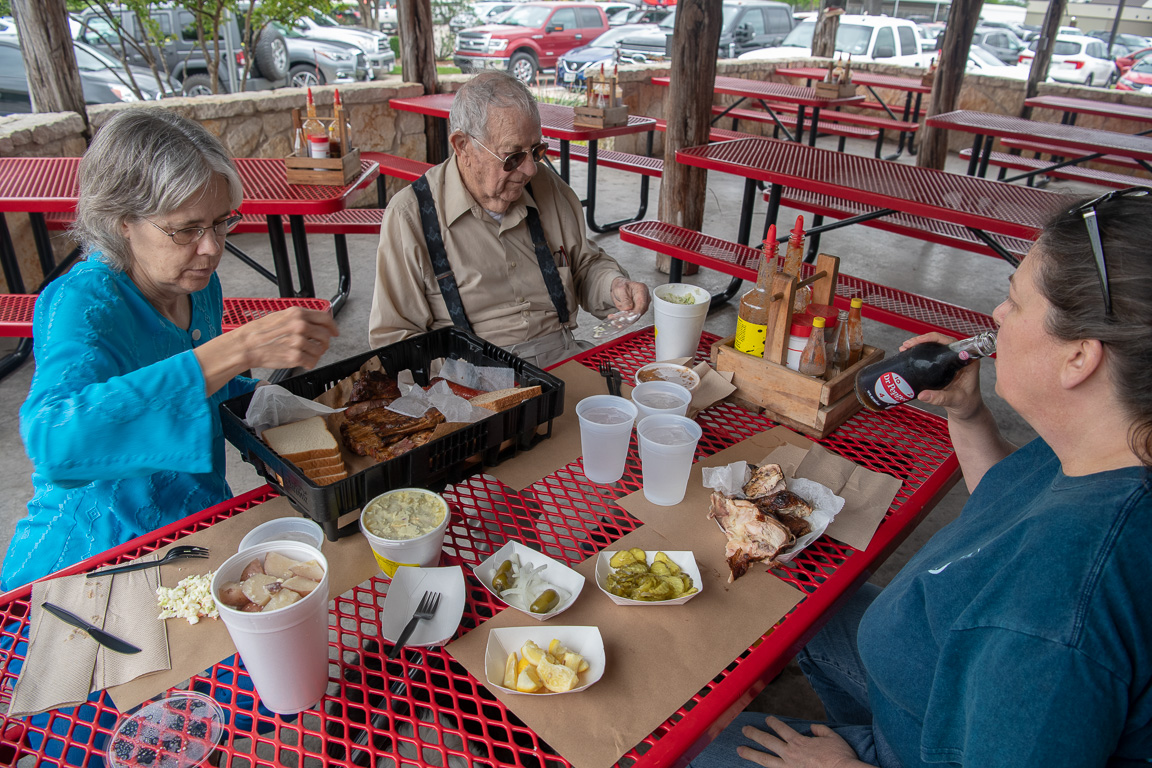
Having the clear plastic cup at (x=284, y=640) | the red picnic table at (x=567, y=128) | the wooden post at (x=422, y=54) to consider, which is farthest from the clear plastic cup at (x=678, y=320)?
the wooden post at (x=422, y=54)

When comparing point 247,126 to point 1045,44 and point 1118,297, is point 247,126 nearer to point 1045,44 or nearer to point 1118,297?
point 1118,297

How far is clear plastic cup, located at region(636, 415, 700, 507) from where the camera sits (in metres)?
1.46

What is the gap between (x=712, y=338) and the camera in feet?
7.75

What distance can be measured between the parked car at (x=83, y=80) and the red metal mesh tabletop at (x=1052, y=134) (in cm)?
728

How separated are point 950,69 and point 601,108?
412 cm

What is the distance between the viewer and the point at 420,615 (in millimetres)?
1186

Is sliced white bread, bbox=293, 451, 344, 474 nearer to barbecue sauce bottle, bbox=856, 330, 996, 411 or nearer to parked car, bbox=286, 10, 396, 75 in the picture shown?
barbecue sauce bottle, bbox=856, 330, 996, 411

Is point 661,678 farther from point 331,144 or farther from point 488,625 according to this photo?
point 331,144

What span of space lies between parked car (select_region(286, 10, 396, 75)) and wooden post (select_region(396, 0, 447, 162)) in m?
6.00

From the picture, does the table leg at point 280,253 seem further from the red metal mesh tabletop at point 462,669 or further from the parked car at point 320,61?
the parked car at point 320,61

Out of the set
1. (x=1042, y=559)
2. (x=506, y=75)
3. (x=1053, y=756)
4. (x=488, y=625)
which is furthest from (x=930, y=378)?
(x=506, y=75)

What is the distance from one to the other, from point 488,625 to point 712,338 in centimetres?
142

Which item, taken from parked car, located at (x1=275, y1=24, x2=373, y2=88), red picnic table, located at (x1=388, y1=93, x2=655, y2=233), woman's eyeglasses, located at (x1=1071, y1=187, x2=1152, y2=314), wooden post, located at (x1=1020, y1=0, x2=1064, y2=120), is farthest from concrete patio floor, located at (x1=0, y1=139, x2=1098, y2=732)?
parked car, located at (x1=275, y1=24, x2=373, y2=88)

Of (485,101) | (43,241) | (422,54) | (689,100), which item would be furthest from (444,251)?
(422,54)
